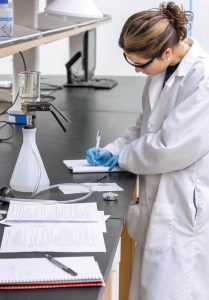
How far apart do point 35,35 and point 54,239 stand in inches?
36.8

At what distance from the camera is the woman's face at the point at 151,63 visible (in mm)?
1691

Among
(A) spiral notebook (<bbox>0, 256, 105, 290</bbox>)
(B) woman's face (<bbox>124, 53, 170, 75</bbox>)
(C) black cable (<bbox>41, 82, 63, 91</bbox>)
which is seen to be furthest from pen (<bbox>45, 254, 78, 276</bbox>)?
(C) black cable (<bbox>41, 82, 63, 91</bbox>)

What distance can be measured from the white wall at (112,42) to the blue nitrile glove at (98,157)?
272 centimetres

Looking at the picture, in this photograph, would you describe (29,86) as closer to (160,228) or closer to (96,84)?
(160,228)

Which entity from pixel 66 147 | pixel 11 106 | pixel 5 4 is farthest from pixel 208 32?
pixel 5 4

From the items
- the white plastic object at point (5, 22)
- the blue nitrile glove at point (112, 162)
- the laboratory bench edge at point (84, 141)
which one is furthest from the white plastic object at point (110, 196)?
the white plastic object at point (5, 22)

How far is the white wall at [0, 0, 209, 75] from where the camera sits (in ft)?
15.0

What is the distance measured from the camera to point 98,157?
6.59 feet

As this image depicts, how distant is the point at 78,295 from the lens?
1133mm

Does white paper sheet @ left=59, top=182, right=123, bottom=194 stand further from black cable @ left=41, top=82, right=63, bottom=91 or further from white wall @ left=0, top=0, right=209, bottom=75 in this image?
white wall @ left=0, top=0, right=209, bottom=75

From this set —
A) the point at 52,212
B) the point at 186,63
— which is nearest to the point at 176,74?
the point at 186,63

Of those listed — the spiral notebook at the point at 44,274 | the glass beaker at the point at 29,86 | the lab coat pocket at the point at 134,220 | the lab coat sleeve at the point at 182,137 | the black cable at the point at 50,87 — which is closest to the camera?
the spiral notebook at the point at 44,274

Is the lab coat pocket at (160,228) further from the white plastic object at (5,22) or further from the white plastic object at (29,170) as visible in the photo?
the white plastic object at (5,22)

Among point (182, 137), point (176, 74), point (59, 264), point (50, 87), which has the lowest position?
point (50, 87)
